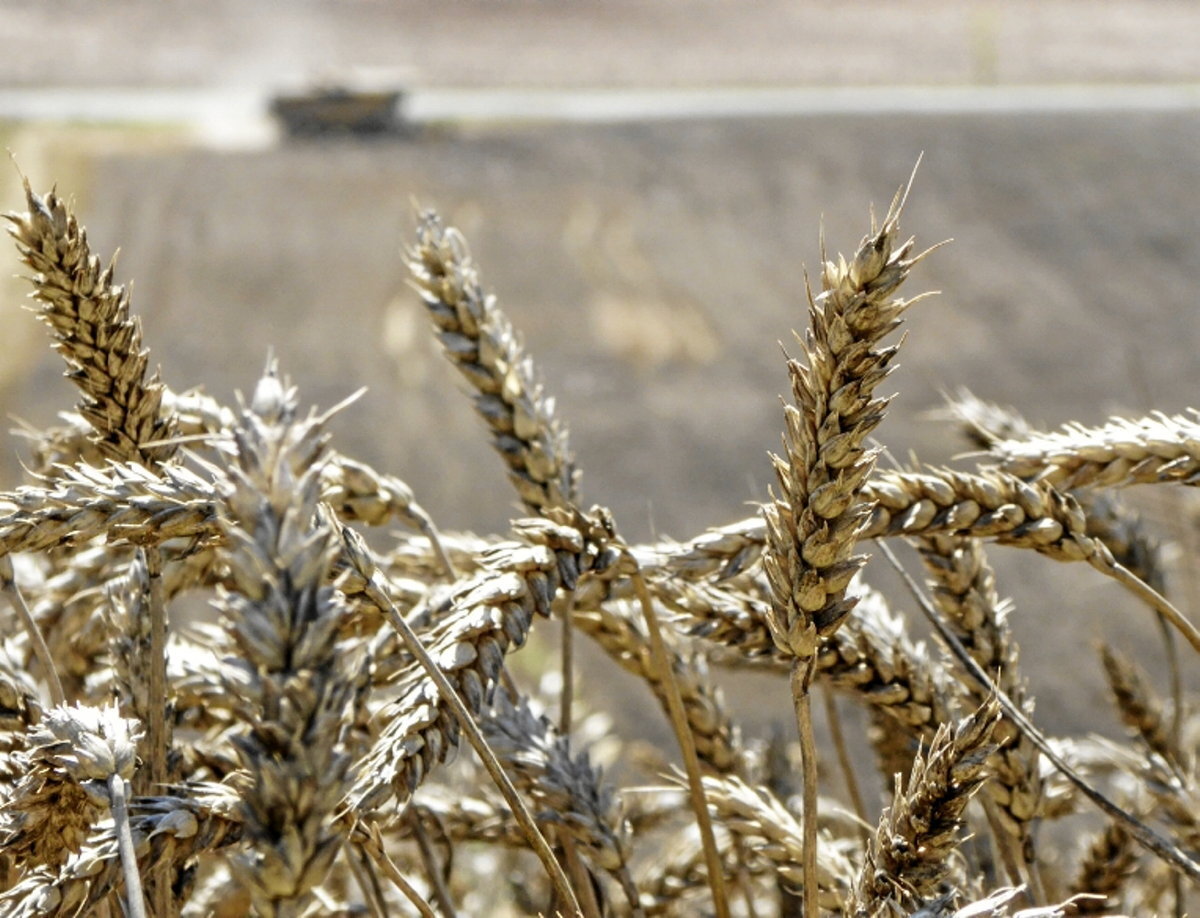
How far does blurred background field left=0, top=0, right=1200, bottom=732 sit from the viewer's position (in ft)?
19.3

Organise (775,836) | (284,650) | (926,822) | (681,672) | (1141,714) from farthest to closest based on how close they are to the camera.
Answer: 1. (1141,714)
2. (681,672)
3. (775,836)
4. (926,822)
5. (284,650)

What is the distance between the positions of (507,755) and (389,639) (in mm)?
117

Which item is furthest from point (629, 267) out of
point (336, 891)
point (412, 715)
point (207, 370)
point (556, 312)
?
point (412, 715)

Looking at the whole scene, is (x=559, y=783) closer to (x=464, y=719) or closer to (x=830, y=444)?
(x=464, y=719)

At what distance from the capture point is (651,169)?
920cm

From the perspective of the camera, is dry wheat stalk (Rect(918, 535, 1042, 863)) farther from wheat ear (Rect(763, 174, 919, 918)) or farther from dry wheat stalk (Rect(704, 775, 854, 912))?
wheat ear (Rect(763, 174, 919, 918))

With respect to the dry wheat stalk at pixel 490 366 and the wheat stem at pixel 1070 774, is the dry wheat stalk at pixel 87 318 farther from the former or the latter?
the wheat stem at pixel 1070 774

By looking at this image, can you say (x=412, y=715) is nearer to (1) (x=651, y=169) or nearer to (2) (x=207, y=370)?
(2) (x=207, y=370)

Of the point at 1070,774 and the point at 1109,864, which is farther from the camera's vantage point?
the point at 1109,864

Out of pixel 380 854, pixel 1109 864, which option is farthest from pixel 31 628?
pixel 1109 864

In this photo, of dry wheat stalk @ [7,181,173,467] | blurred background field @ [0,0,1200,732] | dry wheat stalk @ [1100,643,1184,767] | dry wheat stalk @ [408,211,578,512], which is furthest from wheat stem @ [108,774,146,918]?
blurred background field @ [0,0,1200,732]

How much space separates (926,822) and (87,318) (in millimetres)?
557

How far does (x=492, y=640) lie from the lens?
79 cm

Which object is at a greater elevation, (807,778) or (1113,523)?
(1113,523)
